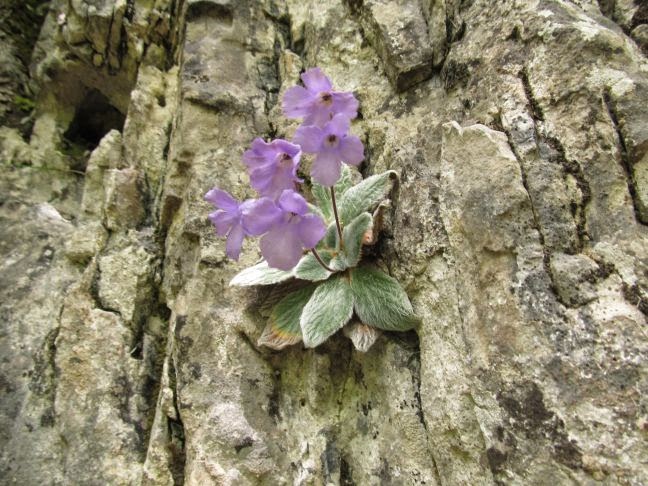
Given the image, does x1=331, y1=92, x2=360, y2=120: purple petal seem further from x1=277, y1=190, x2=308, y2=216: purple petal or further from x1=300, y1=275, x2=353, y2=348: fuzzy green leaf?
x1=300, y1=275, x2=353, y2=348: fuzzy green leaf

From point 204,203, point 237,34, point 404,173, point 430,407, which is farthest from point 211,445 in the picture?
point 237,34

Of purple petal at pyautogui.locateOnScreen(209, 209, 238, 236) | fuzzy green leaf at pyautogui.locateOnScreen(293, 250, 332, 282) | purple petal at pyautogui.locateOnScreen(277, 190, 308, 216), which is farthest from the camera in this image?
fuzzy green leaf at pyautogui.locateOnScreen(293, 250, 332, 282)

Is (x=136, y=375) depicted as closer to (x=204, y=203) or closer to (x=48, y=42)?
(x=204, y=203)

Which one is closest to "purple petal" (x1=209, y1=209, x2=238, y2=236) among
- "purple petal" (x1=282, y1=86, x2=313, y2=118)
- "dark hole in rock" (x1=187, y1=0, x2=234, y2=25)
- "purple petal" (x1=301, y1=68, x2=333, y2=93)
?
"purple petal" (x1=282, y1=86, x2=313, y2=118)

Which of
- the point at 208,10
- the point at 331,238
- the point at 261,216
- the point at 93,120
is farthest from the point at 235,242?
the point at 93,120

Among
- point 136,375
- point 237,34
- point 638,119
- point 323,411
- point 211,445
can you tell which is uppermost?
point 237,34

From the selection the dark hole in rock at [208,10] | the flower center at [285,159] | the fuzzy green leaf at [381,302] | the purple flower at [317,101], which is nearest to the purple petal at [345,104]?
the purple flower at [317,101]

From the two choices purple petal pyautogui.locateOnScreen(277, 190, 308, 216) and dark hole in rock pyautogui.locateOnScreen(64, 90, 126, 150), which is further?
dark hole in rock pyautogui.locateOnScreen(64, 90, 126, 150)
